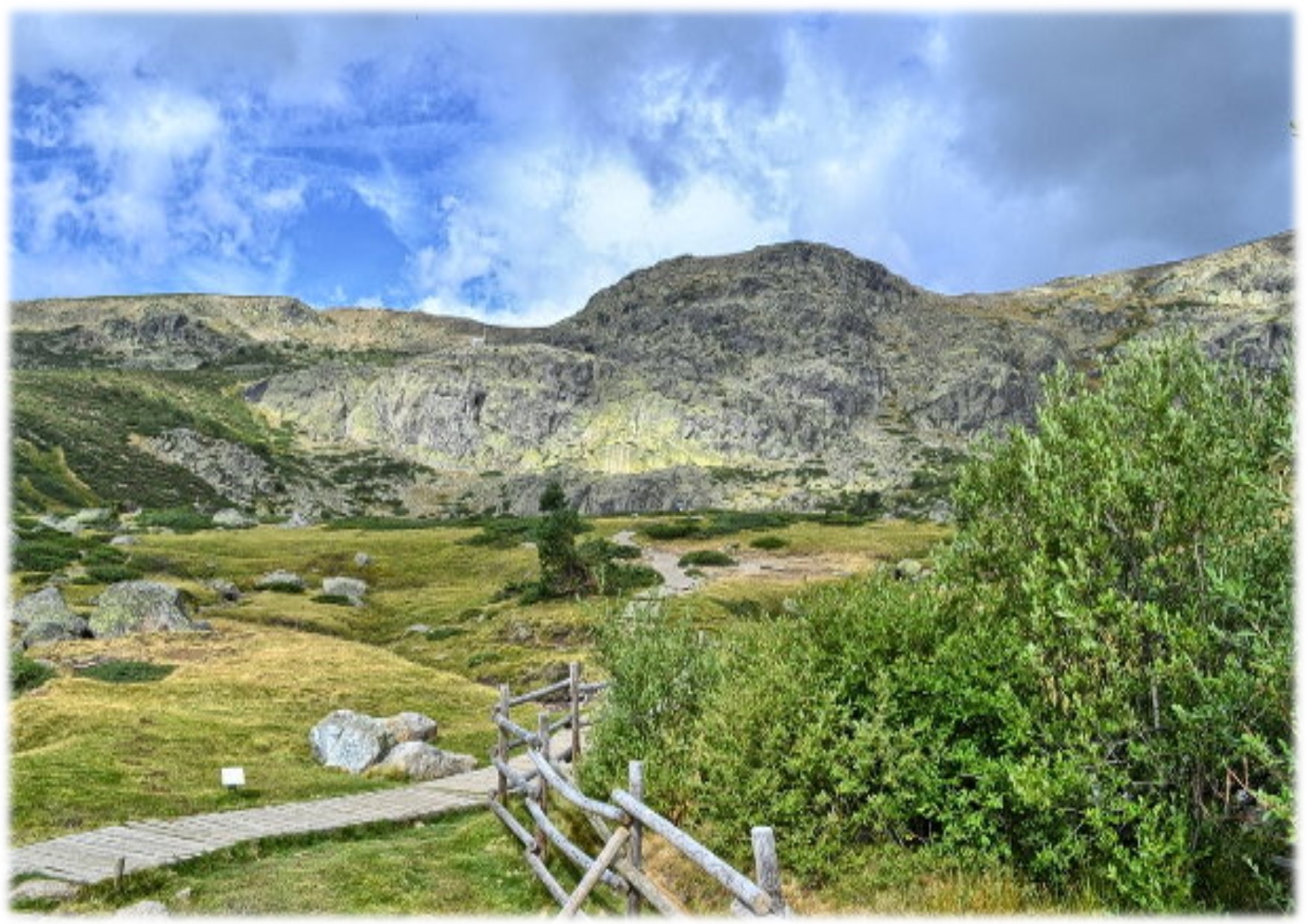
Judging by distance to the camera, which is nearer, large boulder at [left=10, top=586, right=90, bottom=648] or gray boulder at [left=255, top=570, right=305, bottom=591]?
large boulder at [left=10, top=586, right=90, bottom=648]

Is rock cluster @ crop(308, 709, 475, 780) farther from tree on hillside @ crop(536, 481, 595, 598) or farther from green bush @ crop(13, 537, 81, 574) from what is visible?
green bush @ crop(13, 537, 81, 574)

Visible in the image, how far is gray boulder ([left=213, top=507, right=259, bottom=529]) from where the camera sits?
465ft

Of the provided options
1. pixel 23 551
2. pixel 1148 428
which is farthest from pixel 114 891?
pixel 23 551

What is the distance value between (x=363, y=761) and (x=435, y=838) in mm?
10224

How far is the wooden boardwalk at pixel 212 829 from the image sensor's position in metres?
17.8

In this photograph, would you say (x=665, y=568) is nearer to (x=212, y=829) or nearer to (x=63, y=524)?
(x=212, y=829)

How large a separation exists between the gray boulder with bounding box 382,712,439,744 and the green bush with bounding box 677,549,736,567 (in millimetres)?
59621

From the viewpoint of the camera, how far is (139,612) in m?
61.1

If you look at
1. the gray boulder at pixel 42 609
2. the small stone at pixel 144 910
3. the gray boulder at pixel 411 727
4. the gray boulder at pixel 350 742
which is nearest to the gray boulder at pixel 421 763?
the gray boulder at pixel 350 742

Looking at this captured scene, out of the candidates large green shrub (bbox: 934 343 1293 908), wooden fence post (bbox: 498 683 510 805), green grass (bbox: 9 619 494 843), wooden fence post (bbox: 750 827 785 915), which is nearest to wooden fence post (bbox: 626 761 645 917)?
wooden fence post (bbox: 750 827 785 915)

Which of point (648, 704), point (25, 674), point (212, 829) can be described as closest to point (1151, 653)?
point (648, 704)

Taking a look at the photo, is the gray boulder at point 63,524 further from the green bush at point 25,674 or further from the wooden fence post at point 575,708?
the wooden fence post at point 575,708

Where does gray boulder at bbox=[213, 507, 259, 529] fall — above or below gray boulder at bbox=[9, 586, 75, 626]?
above

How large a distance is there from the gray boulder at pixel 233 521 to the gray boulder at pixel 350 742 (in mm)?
116259
